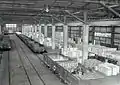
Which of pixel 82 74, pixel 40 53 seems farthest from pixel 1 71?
pixel 40 53

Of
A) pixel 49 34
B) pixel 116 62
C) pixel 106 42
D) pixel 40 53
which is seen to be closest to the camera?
pixel 116 62

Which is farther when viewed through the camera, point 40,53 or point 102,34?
point 102,34

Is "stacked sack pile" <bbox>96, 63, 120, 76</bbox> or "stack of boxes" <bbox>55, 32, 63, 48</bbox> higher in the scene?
"stack of boxes" <bbox>55, 32, 63, 48</bbox>

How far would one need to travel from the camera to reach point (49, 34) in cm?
4478

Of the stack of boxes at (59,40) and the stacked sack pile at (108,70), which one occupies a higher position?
the stack of boxes at (59,40)

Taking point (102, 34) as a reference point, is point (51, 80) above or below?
below

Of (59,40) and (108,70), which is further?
(59,40)

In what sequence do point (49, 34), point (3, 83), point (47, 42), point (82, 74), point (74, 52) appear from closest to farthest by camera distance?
point (82, 74) → point (3, 83) → point (74, 52) → point (47, 42) → point (49, 34)

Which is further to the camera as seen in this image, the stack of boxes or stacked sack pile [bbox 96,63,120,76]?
the stack of boxes

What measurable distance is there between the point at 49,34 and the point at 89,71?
114 feet

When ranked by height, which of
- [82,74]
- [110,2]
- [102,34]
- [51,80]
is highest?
[110,2]

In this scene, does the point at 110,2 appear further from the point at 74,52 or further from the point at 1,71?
the point at 1,71

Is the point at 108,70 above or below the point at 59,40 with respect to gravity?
below

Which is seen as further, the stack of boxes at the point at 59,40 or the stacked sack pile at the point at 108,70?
the stack of boxes at the point at 59,40
